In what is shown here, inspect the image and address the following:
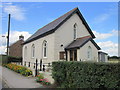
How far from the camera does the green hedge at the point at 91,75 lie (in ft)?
18.0

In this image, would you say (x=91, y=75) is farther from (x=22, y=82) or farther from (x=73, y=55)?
(x=73, y=55)

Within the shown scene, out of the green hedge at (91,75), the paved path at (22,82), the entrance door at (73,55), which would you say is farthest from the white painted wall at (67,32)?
the green hedge at (91,75)

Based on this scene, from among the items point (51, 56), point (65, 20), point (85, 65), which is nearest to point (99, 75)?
point (85, 65)

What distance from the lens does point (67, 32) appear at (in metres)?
15.9

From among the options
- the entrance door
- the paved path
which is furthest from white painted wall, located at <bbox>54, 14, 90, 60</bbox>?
the paved path

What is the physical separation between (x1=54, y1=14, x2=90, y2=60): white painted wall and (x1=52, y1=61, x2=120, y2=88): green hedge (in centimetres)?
699

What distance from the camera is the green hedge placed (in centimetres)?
548

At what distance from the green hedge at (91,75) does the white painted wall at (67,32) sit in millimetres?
6994

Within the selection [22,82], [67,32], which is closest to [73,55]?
[67,32]

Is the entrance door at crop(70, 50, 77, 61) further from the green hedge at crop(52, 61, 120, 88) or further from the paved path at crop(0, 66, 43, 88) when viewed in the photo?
the green hedge at crop(52, 61, 120, 88)

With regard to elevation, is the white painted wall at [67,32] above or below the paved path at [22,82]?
above

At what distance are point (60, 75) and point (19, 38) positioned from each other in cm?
3974

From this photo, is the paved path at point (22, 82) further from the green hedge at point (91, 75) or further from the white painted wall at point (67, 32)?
the white painted wall at point (67, 32)

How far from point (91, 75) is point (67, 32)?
1037 cm
